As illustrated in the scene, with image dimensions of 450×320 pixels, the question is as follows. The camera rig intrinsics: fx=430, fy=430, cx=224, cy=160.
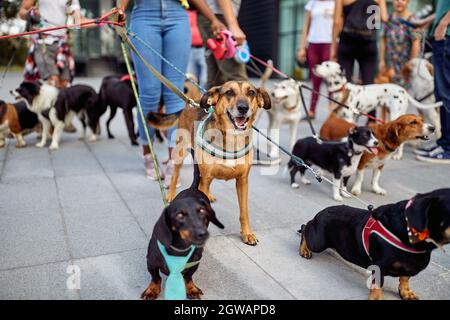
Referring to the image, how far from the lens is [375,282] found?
2305mm

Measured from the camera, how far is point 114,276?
8.50 feet

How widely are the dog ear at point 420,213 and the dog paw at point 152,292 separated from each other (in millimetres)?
1353

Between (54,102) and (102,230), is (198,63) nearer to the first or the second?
(54,102)

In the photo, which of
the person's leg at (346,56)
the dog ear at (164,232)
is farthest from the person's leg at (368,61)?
the dog ear at (164,232)

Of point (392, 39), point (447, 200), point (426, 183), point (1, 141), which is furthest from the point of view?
point (392, 39)

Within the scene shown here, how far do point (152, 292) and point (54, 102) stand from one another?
4594 millimetres

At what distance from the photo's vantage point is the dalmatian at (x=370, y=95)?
5.68 meters

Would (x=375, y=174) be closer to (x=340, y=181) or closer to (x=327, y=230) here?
(x=340, y=181)

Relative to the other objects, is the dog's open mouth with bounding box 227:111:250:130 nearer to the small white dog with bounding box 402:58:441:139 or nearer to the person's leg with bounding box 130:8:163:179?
the person's leg with bounding box 130:8:163:179

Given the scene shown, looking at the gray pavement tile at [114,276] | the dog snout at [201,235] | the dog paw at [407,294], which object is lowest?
the gray pavement tile at [114,276]

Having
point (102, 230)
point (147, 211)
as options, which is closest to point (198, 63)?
point (147, 211)

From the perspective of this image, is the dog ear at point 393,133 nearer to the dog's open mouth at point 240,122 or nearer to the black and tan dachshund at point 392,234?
the black and tan dachshund at point 392,234

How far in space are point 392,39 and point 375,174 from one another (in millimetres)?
3410
